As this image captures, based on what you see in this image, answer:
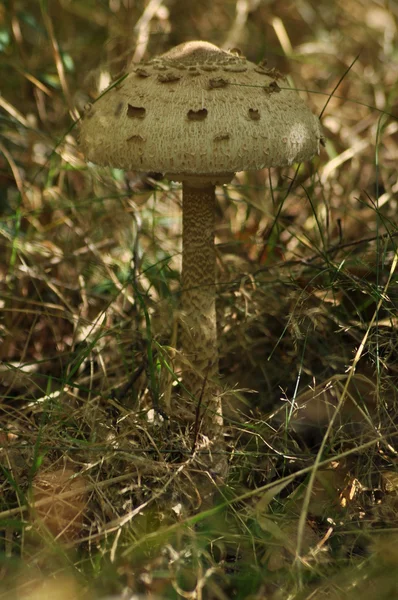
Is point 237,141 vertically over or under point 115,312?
over

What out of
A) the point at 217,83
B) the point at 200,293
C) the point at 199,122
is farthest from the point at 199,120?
the point at 200,293

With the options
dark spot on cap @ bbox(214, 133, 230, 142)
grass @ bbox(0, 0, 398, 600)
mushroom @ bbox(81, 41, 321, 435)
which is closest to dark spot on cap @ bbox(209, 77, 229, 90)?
mushroom @ bbox(81, 41, 321, 435)

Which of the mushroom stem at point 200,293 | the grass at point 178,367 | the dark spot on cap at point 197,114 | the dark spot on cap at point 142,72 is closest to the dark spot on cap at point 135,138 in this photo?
the dark spot on cap at point 197,114

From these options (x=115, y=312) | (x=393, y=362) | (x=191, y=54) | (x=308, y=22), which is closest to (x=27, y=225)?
(x=115, y=312)

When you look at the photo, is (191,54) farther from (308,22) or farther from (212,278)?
(308,22)

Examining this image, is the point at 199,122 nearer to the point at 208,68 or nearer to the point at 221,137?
the point at 221,137

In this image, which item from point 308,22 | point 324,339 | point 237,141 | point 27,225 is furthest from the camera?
point 308,22

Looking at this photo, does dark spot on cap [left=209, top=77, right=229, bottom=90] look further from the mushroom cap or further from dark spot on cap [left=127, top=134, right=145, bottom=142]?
dark spot on cap [left=127, top=134, right=145, bottom=142]
